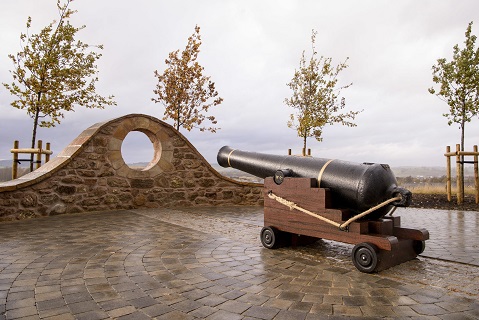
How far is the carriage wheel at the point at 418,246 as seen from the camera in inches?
158

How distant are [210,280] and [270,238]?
1529 millimetres

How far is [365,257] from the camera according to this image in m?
3.49

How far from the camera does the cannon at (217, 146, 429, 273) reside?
3.56 meters

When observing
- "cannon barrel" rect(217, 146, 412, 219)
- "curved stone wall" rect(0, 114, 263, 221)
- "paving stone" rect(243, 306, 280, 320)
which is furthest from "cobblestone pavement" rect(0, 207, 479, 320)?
"curved stone wall" rect(0, 114, 263, 221)

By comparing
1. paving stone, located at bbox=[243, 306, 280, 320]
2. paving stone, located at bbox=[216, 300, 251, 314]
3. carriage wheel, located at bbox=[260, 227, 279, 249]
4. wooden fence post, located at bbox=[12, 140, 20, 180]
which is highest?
wooden fence post, located at bbox=[12, 140, 20, 180]

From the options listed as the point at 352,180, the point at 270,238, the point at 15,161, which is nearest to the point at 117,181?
the point at 15,161

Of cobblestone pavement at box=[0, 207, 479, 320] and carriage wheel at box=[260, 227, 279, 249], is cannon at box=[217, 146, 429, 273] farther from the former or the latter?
cobblestone pavement at box=[0, 207, 479, 320]

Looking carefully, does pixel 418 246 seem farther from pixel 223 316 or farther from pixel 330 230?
pixel 223 316

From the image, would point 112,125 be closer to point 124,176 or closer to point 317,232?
point 124,176

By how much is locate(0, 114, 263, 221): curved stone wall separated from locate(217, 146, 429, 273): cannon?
15.6 feet

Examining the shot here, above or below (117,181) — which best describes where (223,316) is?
below

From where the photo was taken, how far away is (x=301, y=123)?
48.8ft

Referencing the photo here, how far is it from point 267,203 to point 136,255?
1.83 metres

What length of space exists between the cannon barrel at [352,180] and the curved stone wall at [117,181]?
4.83 m
